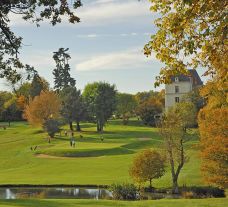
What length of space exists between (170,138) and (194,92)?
6138 centimetres

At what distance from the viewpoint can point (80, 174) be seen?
53.0m

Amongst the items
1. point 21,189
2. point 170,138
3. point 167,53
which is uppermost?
point 167,53

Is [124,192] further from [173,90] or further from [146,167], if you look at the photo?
[173,90]

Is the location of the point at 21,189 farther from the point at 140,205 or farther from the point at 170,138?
the point at 140,205

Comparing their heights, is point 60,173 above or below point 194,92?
below

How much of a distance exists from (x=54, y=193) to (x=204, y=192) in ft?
46.6

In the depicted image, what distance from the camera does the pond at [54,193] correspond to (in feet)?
132

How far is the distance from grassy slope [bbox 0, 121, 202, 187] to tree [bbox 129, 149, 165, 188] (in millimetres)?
2052

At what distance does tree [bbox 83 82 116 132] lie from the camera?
334 feet

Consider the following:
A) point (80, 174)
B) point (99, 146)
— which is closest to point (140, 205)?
point (80, 174)

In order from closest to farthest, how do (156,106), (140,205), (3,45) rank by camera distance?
(3,45)
(140,205)
(156,106)

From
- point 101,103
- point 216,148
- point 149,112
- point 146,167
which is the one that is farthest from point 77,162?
point 149,112

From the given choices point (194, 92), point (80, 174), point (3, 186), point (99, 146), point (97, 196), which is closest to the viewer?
point (97, 196)

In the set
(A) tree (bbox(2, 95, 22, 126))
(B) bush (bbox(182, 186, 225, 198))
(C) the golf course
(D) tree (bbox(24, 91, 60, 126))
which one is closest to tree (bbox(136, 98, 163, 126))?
(C) the golf course
